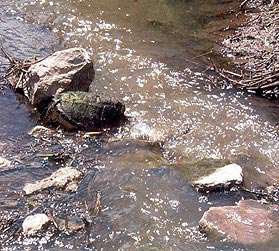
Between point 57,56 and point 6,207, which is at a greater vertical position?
point 57,56

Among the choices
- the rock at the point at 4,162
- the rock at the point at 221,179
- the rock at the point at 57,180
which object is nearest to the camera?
the rock at the point at 57,180

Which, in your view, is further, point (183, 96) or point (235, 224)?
point (183, 96)

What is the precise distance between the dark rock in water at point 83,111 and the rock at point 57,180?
0.97 m

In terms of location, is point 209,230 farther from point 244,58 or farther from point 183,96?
point 244,58

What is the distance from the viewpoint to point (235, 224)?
211 inches

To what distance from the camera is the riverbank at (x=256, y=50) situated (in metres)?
7.73

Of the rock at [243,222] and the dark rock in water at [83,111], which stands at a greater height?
the dark rock in water at [83,111]

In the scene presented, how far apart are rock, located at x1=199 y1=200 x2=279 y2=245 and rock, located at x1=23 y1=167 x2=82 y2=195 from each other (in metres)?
1.47

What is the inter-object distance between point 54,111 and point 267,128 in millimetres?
2724

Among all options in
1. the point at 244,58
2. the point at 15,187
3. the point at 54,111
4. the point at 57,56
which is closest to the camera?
the point at 15,187

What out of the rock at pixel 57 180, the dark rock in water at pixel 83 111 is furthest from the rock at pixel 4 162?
the dark rock in water at pixel 83 111

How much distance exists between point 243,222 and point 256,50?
4.15 meters

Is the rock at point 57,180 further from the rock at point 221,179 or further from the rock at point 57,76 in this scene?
the rock at point 57,76

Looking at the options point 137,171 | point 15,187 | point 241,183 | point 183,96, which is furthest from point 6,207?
point 183,96
